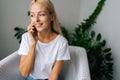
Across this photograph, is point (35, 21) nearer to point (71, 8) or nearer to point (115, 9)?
point (115, 9)

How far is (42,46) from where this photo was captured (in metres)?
1.37

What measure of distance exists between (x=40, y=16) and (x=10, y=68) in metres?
0.44

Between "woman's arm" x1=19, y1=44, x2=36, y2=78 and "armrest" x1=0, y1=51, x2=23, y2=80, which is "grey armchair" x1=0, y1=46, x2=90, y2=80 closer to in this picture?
"armrest" x1=0, y1=51, x2=23, y2=80

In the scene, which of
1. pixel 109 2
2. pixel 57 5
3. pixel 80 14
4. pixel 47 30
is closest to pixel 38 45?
pixel 47 30

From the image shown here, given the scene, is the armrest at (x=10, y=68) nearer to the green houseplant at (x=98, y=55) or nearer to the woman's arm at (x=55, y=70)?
the woman's arm at (x=55, y=70)

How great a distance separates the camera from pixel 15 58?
1473mm

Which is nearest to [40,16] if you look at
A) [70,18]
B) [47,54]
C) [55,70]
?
[47,54]

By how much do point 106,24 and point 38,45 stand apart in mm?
990

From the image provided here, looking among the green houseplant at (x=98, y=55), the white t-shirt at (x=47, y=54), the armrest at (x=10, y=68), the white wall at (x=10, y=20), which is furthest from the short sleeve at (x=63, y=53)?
the white wall at (x=10, y=20)

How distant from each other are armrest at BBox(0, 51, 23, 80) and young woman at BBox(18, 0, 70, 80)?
0.08 metres

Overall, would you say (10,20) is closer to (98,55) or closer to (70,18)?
(70,18)

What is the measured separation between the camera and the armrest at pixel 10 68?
4.13 feet

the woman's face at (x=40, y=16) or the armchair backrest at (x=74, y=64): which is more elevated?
the woman's face at (x=40, y=16)

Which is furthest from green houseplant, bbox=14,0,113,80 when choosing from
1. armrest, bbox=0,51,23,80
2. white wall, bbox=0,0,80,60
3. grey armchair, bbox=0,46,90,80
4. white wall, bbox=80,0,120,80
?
armrest, bbox=0,51,23,80
